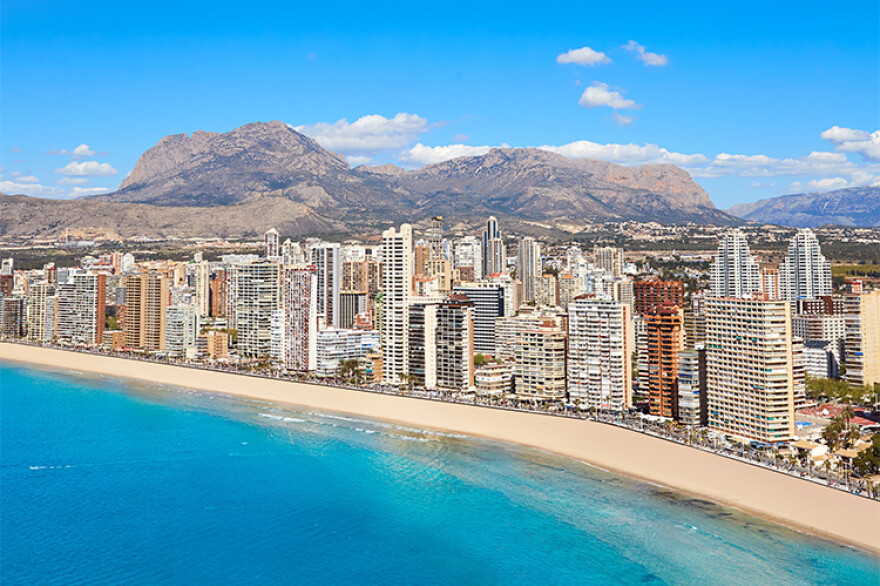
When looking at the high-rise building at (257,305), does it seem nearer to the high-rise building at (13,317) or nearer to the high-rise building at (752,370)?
the high-rise building at (13,317)

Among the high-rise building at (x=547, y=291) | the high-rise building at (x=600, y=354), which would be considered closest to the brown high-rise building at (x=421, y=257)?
the high-rise building at (x=547, y=291)

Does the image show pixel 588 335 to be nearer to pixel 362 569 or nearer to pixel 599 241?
pixel 362 569

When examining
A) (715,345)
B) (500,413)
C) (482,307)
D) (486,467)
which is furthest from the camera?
(482,307)

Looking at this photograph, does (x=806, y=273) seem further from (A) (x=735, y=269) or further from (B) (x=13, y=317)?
(B) (x=13, y=317)

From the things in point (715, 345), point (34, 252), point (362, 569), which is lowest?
point (362, 569)

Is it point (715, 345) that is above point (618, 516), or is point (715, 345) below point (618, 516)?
above

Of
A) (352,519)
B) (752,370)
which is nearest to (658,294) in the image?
(752,370)

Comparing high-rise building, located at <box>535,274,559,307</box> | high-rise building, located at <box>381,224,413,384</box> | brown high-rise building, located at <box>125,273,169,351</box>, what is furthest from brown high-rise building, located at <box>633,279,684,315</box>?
brown high-rise building, located at <box>125,273,169,351</box>

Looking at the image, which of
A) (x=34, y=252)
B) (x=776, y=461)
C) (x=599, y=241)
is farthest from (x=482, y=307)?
(x=34, y=252)
